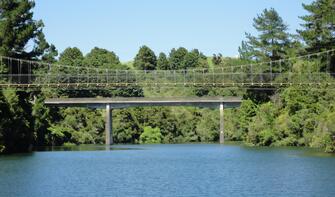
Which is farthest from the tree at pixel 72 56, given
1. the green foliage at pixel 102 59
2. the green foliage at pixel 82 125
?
the green foliage at pixel 82 125

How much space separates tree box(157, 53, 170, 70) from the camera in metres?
176

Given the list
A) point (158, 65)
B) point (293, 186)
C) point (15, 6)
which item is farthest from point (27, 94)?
point (158, 65)

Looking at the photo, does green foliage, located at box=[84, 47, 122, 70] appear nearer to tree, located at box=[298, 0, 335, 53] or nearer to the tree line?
the tree line

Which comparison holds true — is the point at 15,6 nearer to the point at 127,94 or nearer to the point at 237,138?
the point at 237,138

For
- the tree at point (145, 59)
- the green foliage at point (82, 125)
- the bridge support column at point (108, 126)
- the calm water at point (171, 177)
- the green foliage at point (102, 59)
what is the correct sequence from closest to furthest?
1. the calm water at point (171, 177)
2. the green foliage at point (82, 125)
3. the bridge support column at point (108, 126)
4. the green foliage at point (102, 59)
5. the tree at point (145, 59)

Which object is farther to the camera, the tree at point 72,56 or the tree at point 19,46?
the tree at point 72,56

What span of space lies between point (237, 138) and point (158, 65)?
214 feet

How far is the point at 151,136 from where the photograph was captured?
116875 millimetres

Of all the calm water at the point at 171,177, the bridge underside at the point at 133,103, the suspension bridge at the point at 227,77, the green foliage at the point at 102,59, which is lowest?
the calm water at the point at 171,177

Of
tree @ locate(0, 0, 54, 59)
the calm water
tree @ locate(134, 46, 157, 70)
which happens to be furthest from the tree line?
tree @ locate(134, 46, 157, 70)

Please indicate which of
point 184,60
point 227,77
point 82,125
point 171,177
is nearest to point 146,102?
point 227,77

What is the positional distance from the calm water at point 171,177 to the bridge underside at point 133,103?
47.5 metres

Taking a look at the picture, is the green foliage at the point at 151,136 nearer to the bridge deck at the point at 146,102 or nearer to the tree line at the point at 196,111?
the tree line at the point at 196,111

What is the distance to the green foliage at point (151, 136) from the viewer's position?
116m
